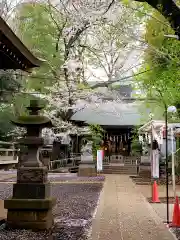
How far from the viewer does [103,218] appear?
884 cm

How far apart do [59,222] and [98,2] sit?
8.78 metres

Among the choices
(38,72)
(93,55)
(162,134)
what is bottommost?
(162,134)

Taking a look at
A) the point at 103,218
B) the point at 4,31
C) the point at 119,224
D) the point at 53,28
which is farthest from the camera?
the point at 53,28

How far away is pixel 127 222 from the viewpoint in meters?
8.44

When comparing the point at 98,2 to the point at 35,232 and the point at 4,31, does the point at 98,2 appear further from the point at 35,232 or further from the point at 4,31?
the point at 35,232

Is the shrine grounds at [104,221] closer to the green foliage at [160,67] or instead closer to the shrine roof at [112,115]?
the green foliage at [160,67]

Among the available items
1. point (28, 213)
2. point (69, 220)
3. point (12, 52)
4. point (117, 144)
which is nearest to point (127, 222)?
point (69, 220)

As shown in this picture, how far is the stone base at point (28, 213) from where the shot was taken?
24.4ft

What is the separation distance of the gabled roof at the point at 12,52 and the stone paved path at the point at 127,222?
3918mm

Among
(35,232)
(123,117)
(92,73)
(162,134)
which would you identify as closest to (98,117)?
(123,117)

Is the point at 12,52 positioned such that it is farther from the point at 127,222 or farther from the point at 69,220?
the point at 127,222

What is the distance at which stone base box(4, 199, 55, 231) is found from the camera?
7449 millimetres

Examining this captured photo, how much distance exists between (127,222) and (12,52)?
4.55 meters

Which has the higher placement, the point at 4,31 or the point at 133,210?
the point at 4,31
